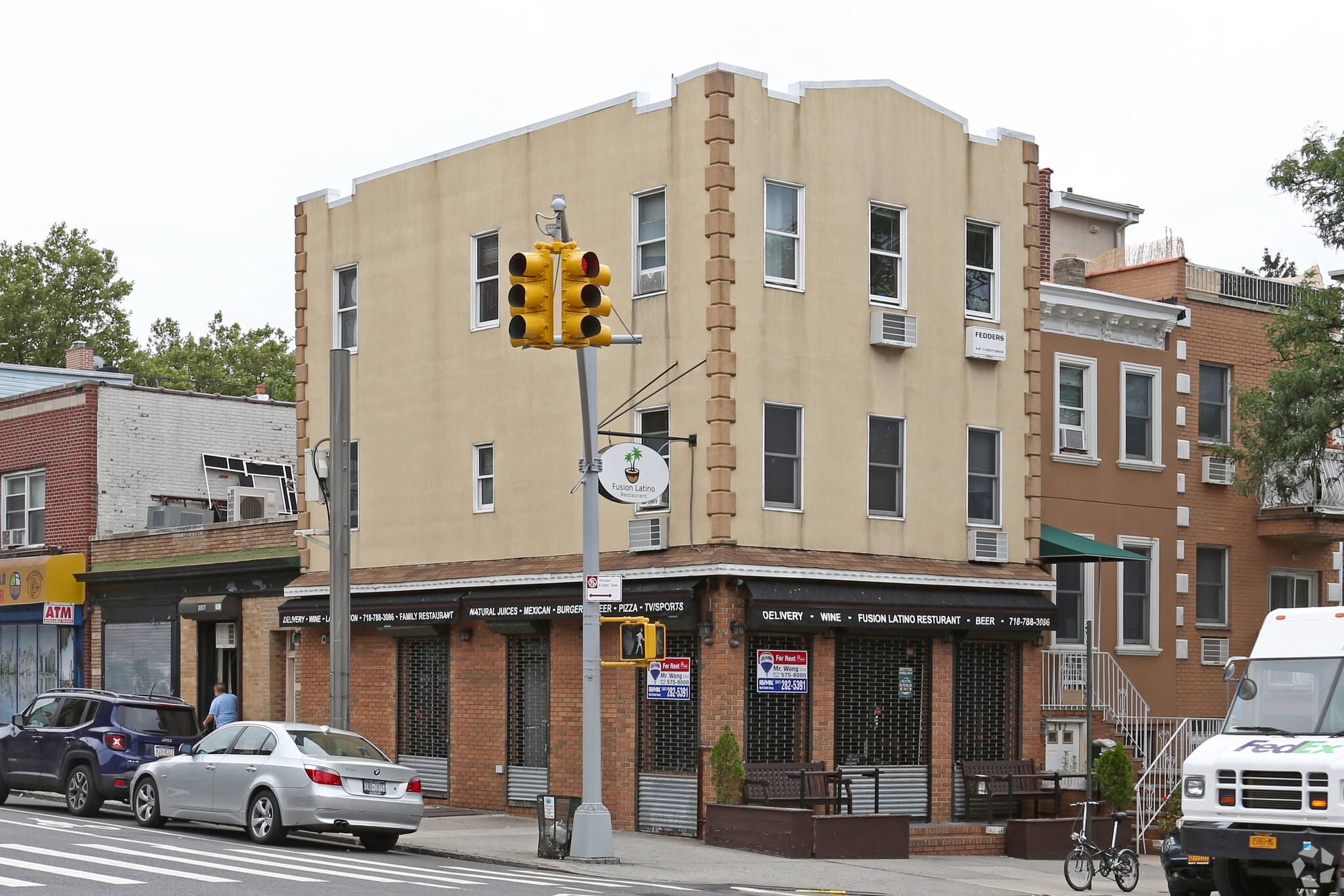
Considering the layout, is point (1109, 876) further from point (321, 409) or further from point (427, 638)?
point (321, 409)

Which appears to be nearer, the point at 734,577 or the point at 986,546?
the point at 734,577

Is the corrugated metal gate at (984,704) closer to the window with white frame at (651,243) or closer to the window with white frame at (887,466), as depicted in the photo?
the window with white frame at (887,466)

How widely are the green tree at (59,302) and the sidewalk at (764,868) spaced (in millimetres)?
45601

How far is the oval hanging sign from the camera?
70.7 feet

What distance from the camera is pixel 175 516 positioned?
36625 mm

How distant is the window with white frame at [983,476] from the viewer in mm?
26562

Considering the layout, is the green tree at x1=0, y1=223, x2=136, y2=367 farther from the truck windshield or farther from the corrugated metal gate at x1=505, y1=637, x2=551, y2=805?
the truck windshield

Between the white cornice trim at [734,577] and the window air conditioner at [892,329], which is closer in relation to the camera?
the white cornice trim at [734,577]

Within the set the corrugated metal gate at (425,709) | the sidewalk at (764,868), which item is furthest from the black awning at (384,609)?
the sidewalk at (764,868)

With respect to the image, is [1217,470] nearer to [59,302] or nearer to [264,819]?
[264,819]

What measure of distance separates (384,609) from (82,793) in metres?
5.77

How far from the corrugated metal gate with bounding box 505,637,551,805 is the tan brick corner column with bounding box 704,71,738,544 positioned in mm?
4213

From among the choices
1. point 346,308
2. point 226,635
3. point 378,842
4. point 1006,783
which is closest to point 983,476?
point 1006,783

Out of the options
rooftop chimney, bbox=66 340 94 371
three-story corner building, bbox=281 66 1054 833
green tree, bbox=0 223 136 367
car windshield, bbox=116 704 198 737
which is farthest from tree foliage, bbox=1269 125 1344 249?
green tree, bbox=0 223 136 367
